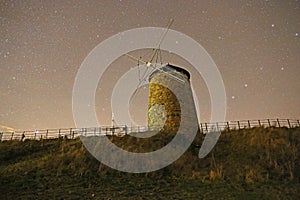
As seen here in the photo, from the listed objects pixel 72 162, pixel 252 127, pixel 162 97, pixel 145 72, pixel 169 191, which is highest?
pixel 145 72

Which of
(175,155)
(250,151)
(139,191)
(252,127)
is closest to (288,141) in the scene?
(250,151)

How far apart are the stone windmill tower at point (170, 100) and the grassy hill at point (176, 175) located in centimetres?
534

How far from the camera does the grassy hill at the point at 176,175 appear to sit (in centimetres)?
1301

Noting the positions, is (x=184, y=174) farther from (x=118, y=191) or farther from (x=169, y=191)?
(x=118, y=191)

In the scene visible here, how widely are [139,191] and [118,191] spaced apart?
1124mm

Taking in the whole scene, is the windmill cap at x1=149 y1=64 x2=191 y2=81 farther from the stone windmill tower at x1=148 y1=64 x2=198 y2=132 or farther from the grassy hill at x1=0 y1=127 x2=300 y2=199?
the grassy hill at x1=0 y1=127 x2=300 y2=199

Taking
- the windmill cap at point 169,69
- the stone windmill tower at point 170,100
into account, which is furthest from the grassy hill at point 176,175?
the windmill cap at point 169,69

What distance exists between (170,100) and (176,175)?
13.4m

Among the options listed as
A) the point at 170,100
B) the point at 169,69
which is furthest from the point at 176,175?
the point at 169,69

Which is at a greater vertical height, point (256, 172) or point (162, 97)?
point (162, 97)

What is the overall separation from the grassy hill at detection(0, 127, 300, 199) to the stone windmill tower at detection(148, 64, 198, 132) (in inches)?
210

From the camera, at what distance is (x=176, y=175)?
52.0 ft

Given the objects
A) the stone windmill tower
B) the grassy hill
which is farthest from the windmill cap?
the grassy hill

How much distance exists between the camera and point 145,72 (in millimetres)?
32469
